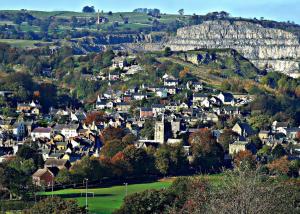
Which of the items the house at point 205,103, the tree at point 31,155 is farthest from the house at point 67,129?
the house at point 205,103

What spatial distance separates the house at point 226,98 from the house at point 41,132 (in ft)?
63.9

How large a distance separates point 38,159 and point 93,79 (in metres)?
43.1

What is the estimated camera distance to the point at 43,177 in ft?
142

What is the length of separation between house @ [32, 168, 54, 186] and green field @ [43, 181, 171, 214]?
128 centimetres

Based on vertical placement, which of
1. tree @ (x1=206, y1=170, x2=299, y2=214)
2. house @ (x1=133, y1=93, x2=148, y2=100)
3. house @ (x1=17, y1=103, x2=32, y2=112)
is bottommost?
house @ (x1=17, y1=103, x2=32, y2=112)

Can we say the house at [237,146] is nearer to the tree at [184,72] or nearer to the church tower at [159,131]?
the church tower at [159,131]

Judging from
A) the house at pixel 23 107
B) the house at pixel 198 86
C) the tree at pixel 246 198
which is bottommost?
the house at pixel 23 107

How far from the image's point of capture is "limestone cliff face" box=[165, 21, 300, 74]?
128 m

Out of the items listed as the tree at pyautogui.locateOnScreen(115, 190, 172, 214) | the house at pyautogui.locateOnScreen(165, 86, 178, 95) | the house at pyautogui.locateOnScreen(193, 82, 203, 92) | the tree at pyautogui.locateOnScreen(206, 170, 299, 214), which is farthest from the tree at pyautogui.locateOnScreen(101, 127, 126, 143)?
the tree at pyautogui.locateOnScreen(206, 170, 299, 214)

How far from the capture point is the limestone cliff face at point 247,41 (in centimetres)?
12850

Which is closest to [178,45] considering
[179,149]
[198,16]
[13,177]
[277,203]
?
[198,16]

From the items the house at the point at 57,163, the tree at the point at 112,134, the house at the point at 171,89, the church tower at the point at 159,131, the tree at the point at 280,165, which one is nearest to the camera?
the house at the point at 57,163

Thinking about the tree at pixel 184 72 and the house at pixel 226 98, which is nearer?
the house at pixel 226 98

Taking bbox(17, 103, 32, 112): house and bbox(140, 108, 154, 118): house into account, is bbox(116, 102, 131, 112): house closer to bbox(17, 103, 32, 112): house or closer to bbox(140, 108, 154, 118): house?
bbox(140, 108, 154, 118): house
